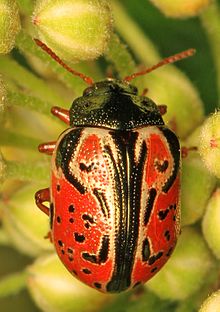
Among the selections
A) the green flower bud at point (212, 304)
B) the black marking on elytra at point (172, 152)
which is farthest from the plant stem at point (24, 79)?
the green flower bud at point (212, 304)

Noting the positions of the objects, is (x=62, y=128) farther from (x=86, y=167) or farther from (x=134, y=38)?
(x=86, y=167)

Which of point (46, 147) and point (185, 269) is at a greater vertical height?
point (46, 147)

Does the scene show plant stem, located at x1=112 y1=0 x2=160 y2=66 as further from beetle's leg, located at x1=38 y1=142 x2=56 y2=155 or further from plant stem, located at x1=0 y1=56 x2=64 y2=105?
beetle's leg, located at x1=38 y1=142 x2=56 y2=155

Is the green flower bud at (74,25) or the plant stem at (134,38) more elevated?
the green flower bud at (74,25)

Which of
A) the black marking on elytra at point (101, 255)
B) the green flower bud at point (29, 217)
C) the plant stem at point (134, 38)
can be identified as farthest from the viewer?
the plant stem at point (134, 38)

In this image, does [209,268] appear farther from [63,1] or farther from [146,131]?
[63,1]

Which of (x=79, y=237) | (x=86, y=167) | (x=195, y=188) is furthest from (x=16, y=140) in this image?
(x=195, y=188)

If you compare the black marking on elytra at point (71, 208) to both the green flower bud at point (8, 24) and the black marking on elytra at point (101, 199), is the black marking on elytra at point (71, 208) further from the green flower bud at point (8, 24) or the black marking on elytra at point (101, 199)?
the green flower bud at point (8, 24)
